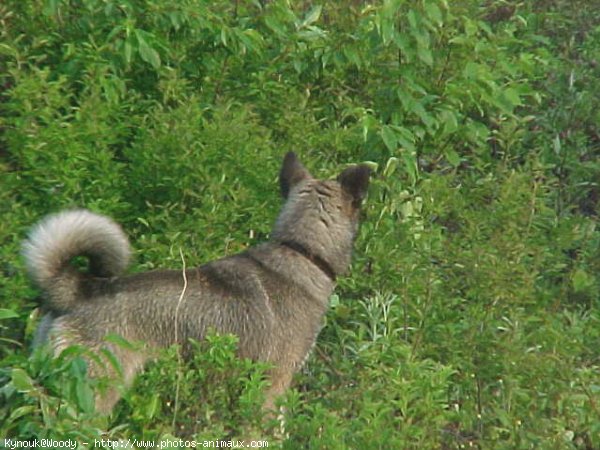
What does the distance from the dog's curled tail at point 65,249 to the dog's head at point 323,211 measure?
1.16 meters

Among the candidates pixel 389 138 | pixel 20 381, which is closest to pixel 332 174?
pixel 389 138

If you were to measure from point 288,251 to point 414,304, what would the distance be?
751 mm

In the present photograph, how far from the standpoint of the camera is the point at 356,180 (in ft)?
21.7

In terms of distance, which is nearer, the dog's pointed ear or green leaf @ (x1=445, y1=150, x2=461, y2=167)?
the dog's pointed ear

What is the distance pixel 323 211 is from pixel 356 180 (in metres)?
0.24

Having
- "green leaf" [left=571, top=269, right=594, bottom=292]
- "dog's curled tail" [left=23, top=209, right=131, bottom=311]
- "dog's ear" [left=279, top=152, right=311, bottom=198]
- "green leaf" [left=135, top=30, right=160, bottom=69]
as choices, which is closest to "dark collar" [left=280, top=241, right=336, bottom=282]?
"dog's ear" [left=279, top=152, right=311, bottom=198]

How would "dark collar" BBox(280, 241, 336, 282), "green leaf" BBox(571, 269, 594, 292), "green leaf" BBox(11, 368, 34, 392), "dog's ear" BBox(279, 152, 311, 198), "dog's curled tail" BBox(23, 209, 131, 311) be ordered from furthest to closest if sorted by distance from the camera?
1. "green leaf" BBox(571, 269, 594, 292)
2. "dog's ear" BBox(279, 152, 311, 198)
3. "dark collar" BBox(280, 241, 336, 282)
4. "dog's curled tail" BBox(23, 209, 131, 311)
5. "green leaf" BBox(11, 368, 34, 392)

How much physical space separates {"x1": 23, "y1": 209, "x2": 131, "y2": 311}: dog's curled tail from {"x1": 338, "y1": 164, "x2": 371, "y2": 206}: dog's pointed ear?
1423mm

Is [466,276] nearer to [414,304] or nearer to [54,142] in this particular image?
[414,304]

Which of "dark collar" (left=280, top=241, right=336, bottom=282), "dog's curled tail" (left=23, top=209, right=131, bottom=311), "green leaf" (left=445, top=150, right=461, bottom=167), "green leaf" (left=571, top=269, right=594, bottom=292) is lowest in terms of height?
"green leaf" (left=571, top=269, right=594, bottom=292)

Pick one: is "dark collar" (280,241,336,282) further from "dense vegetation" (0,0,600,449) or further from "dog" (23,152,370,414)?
"dense vegetation" (0,0,600,449)

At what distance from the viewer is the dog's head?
656 centimetres

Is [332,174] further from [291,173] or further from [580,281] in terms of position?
[580,281]

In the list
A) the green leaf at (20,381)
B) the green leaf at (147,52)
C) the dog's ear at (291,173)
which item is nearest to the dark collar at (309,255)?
the dog's ear at (291,173)
